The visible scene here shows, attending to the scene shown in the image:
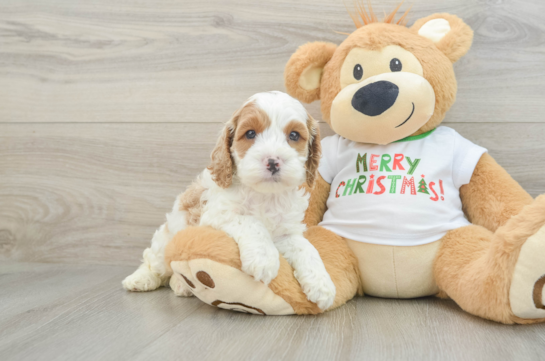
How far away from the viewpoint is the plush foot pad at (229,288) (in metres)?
1.14

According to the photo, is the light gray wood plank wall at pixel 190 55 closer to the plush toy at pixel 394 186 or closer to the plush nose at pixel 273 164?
the plush toy at pixel 394 186

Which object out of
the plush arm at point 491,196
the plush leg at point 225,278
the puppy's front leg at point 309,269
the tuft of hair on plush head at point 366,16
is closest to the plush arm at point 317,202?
the puppy's front leg at point 309,269

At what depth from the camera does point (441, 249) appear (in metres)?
1.33

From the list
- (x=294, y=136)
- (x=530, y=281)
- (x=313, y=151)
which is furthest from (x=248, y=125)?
(x=530, y=281)

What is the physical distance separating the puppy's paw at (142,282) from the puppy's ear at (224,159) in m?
0.51

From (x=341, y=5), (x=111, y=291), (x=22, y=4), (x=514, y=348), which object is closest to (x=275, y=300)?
(x=514, y=348)

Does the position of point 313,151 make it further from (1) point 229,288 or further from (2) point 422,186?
(1) point 229,288

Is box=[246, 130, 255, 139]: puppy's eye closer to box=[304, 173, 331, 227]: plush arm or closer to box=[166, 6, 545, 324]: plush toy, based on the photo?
box=[166, 6, 545, 324]: plush toy

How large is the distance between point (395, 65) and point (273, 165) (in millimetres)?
542

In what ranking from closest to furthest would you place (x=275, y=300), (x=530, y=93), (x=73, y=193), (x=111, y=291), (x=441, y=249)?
1. (x=275, y=300)
2. (x=441, y=249)
3. (x=111, y=291)
4. (x=530, y=93)
5. (x=73, y=193)

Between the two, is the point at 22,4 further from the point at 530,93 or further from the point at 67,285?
the point at 530,93

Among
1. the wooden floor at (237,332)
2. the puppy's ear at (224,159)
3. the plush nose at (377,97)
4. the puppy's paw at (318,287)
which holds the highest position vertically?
the plush nose at (377,97)

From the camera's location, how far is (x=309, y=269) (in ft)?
3.94

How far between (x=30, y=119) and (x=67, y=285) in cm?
81
